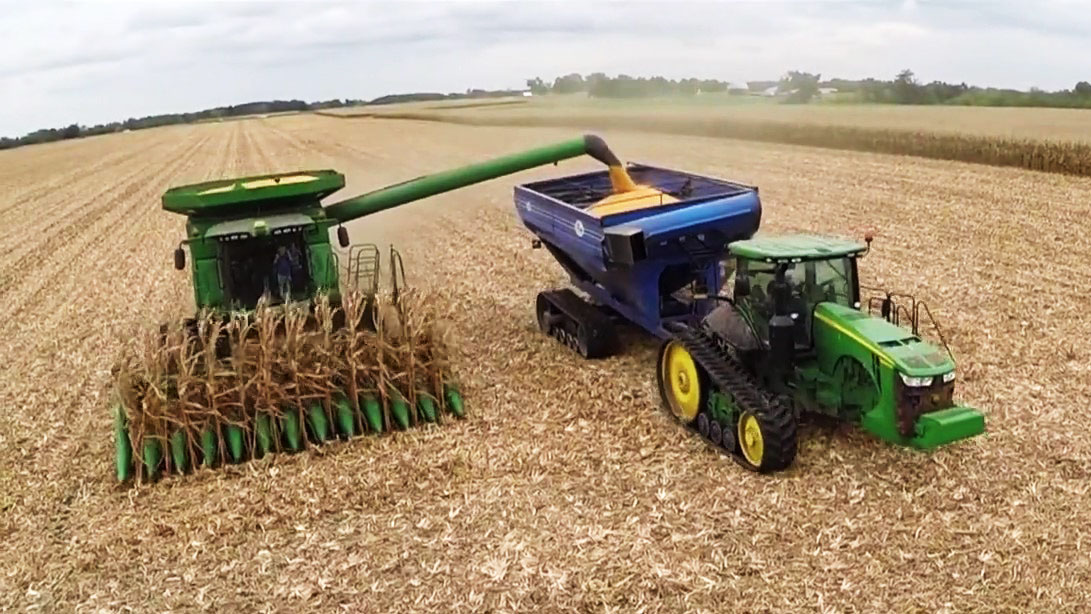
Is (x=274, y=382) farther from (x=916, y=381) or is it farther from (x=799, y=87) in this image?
(x=799, y=87)

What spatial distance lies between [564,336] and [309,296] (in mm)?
2587

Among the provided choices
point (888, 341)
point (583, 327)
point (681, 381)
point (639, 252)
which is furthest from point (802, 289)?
point (583, 327)

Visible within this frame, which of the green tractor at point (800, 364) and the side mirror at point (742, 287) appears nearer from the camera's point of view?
the green tractor at point (800, 364)

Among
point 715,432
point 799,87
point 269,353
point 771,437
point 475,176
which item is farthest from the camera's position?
point 799,87

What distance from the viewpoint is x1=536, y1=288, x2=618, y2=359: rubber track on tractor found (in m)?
9.00

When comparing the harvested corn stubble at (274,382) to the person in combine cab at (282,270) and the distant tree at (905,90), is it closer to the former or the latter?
the person in combine cab at (282,270)

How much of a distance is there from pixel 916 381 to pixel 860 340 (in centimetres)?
49

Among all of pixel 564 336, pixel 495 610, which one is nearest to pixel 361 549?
pixel 495 610

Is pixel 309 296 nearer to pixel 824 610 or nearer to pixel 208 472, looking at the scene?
pixel 208 472

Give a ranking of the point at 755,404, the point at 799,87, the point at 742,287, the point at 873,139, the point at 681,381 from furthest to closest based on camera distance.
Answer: the point at 799,87, the point at 873,139, the point at 681,381, the point at 742,287, the point at 755,404

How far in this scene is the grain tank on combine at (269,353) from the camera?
7000 millimetres

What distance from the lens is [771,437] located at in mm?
6098

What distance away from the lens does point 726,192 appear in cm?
895

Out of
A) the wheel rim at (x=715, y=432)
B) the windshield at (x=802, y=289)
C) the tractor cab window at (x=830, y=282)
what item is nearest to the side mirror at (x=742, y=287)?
the windshield at (x=802, y=289)
